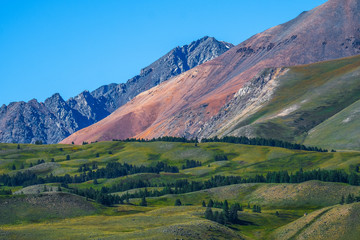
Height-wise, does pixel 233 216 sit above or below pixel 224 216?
below

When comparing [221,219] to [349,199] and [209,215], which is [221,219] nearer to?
[209,215]

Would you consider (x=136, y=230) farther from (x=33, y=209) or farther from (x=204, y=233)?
(x=33, y=209)

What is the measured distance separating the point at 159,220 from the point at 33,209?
3742 cm

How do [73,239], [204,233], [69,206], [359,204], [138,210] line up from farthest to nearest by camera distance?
[138,210] → [69,206] → [359,204] → [204,233] → [73,239]

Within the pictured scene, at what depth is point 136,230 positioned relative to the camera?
464ft

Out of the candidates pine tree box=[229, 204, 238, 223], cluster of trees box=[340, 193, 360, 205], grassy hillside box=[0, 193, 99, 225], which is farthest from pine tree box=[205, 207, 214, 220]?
cluster of trees box=[340, 193, 360, 205]

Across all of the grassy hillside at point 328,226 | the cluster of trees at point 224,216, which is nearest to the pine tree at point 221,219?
the cluster of trees at point 224,216

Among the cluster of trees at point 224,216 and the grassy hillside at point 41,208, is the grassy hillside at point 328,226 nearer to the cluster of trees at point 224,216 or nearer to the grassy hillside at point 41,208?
the cluster of trees at point 224,216

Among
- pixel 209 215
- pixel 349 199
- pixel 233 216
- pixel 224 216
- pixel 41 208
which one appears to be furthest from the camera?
pixel 349 199

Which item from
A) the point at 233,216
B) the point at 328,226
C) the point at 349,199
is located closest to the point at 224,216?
the point at 233,216

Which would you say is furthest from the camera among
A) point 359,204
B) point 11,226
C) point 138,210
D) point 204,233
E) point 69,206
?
point 138,210

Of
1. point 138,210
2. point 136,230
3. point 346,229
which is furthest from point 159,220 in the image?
point 346,229

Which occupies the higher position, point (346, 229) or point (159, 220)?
point (159, 220)

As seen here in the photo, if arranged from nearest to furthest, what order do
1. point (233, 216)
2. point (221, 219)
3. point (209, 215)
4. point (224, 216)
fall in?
point (221, 219) → point (209, 215) → point (224, 216) → point (233, 216)
